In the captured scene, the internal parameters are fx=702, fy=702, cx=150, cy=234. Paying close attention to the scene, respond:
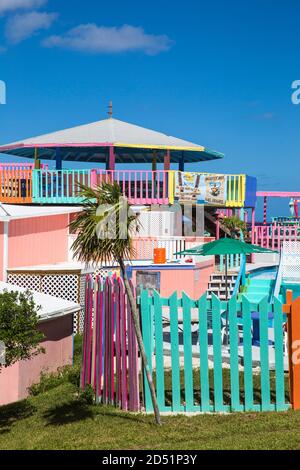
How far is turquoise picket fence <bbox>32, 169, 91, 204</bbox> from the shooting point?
83.4ft

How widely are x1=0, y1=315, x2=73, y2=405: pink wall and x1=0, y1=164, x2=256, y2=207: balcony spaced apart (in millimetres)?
10817

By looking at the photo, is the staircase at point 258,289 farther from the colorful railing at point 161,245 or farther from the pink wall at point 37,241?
the pink wall at point 37,241

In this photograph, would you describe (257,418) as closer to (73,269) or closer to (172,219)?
(73,269)

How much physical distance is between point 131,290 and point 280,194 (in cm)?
2773

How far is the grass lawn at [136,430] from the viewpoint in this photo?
7.68 m

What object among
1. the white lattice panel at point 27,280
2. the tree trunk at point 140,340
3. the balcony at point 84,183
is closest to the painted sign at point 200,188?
the balcony at point 84,183

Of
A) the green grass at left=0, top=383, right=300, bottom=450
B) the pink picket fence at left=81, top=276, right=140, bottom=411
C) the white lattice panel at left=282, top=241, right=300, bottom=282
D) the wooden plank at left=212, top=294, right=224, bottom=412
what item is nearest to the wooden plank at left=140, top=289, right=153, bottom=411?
the pink picket fence at left=81, top=276, right=140, bottom=411

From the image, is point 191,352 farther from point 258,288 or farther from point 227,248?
point 258,288

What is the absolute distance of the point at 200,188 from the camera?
2558cm

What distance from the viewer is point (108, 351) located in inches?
395

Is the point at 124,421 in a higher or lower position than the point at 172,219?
lower

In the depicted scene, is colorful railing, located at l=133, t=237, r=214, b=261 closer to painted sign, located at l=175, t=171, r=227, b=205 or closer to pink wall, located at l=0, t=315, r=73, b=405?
painted sign, located at l=175, t=171, r=227, b=205

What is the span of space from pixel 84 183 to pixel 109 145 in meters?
1.71
